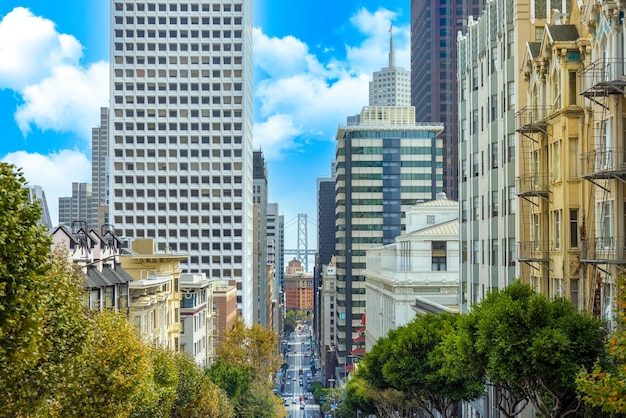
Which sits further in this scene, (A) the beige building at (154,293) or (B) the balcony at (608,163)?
(A) the beige building at (154,293)

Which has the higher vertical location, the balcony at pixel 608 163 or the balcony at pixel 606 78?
the balcony at pixel 606 78

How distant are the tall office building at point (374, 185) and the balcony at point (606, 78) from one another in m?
128

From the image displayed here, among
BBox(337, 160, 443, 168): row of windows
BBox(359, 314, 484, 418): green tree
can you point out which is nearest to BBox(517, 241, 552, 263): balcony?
BBox(359, 314, 484, 418): green tree

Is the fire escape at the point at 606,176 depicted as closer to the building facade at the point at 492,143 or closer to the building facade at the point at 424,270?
the building facade at the point at 492,143

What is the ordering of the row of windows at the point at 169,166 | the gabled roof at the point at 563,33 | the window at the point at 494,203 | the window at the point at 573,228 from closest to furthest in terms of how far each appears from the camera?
the window at the point at 573,228 → the gabled roof at the point at 563,33 → the window at the point at 494,203 → the row of windows at the point at 169,166

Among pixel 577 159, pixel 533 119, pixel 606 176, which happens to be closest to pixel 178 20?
pixel 533 119

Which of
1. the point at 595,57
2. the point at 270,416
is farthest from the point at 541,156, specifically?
the point at 270,416

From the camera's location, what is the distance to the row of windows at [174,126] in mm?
154625

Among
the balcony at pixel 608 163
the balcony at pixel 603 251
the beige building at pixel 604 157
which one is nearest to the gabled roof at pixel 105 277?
the balcony at pixel 603 251

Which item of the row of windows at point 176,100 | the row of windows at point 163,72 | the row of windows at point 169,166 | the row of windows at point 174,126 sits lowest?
the row of windows at point 169,166

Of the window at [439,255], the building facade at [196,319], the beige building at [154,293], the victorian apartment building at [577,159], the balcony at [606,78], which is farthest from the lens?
the window at [439,255]

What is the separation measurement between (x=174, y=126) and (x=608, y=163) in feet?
414

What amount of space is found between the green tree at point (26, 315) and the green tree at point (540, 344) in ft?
48.0

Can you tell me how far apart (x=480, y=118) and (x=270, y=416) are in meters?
36.6
